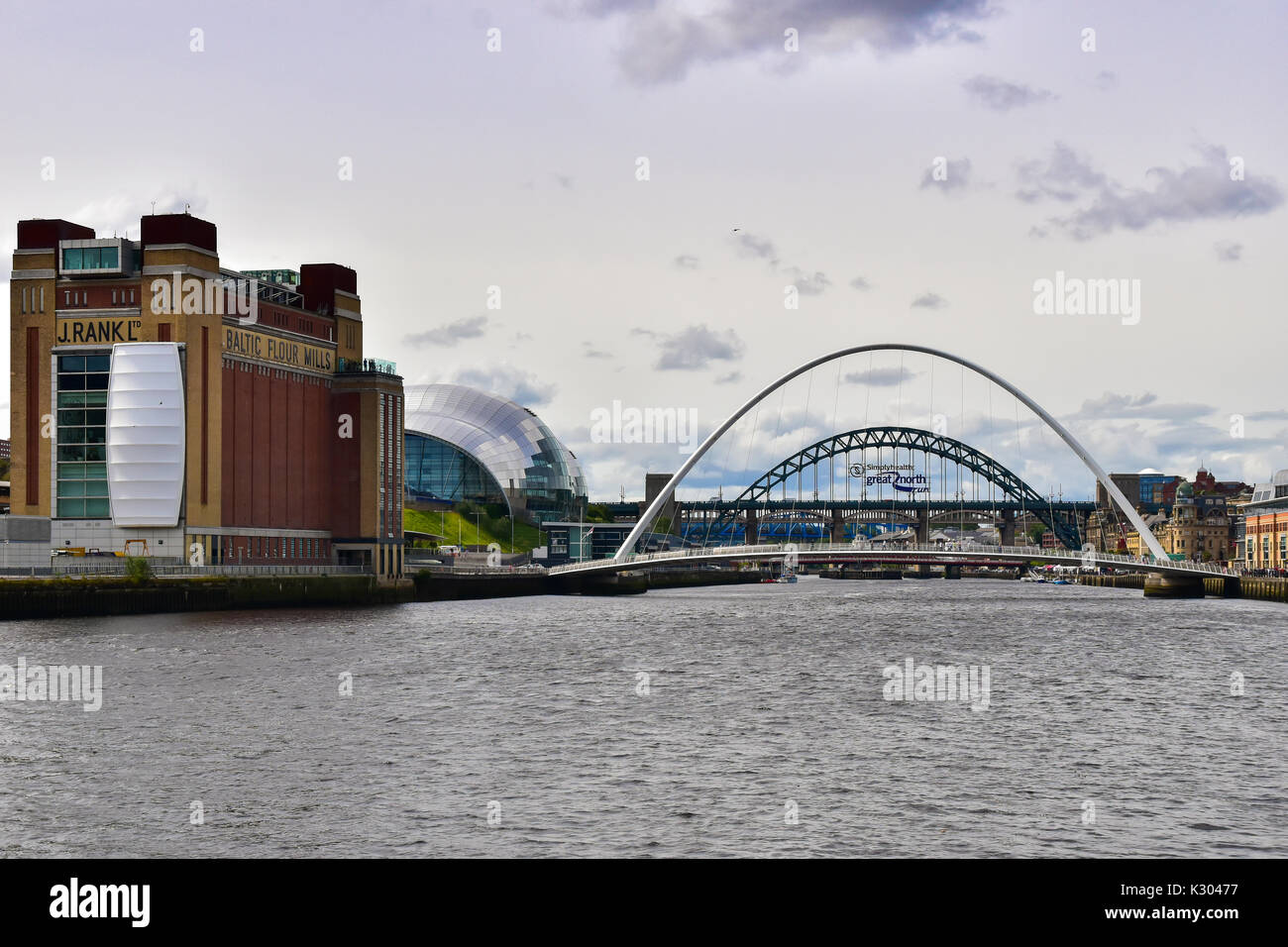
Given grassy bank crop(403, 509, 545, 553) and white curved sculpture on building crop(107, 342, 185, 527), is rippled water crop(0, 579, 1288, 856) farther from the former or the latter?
grassy bank crop(403, 509, 545, 553)

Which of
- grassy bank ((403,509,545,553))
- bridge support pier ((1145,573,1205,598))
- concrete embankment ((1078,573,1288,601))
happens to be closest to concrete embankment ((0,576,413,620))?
grassy bank ((403,509,545,553))

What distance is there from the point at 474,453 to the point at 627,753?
158 meters

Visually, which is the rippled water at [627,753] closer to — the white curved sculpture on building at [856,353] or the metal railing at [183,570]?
the metal railing at [183,570]

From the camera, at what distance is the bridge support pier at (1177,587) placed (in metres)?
127

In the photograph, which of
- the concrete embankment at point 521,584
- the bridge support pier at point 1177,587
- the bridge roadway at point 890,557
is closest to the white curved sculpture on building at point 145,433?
the concrete embankment at point 521,584

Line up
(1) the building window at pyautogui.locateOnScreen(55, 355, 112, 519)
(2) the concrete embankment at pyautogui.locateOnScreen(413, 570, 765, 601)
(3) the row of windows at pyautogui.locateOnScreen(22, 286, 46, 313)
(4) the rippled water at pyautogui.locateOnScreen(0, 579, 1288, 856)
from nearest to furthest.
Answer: (4) the rippled water at pyautogui.locateOnScreen(0, 579, 1288, 856), (3) the row of windows at pyautogui.locateOnScreen(22, 286, 46, 313), (1) the building window at pyautogui.locateOnScreen(55, 355, 112, 519), (2) the concrete embankment at pyautogui.locateOnScreen(413, 570, 765, 601)
